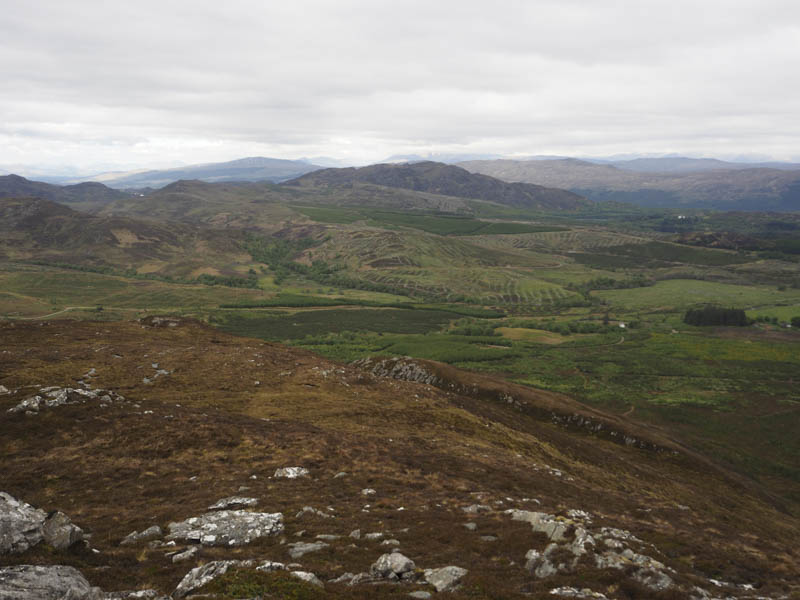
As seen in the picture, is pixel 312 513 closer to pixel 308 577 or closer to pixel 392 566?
pixel 392 566

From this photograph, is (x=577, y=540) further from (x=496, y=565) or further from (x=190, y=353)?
(x=190, y=353)

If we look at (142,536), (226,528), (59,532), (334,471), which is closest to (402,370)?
(334,471)

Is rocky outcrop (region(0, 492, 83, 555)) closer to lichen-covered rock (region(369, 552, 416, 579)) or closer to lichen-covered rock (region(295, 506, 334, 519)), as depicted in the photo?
lichen-covered rock (region(295, 506, 334, 519))

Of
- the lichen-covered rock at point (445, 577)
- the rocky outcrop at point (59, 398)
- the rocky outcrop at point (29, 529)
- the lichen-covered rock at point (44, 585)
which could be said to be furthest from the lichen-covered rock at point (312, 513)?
the rocky outcrop at point (59, 398)

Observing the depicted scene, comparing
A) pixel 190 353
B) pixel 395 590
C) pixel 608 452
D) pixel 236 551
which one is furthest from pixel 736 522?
pixel 190 353

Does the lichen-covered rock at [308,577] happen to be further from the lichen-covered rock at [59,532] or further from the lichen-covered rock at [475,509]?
the lichen-covered rock at [475,509]

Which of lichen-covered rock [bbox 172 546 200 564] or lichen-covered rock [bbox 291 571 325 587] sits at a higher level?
lichen-covered rock [bbox 291 571 325 587]

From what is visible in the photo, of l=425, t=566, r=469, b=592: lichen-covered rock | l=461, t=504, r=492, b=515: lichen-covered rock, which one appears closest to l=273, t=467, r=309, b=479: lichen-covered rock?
l=461, t=504, r=492, b=515: lichen-covered rock
